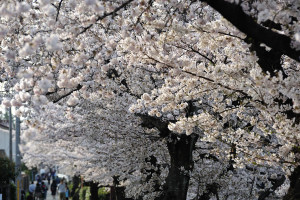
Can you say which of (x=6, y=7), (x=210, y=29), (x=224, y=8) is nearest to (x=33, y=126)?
(x=6, y=7)

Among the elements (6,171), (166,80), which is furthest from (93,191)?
(166,80)

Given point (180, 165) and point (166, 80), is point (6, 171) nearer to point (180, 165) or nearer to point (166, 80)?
point (180, 165)

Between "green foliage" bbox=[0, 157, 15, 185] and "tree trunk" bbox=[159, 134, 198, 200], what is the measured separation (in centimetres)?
1143

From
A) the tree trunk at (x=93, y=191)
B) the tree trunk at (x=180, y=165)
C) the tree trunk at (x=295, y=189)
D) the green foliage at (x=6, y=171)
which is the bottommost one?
the tree trunk at (x=295, y=189)

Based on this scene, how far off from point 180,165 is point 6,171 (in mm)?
11982

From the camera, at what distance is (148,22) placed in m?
6.45

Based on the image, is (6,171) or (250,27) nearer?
(250,27)

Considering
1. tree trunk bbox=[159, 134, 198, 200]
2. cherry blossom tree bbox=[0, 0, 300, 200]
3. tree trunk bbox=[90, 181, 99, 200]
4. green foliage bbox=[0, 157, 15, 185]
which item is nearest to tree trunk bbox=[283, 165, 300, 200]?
cherry blossom tree bbox=[0, 0, 300, 200]

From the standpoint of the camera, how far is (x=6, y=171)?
2070 cm

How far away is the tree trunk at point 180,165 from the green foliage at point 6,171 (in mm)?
11434

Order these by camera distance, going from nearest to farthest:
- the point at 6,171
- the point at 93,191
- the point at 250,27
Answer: the point at 250,27
the point at 6,171
the point at 93,191

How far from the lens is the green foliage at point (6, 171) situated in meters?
20.5

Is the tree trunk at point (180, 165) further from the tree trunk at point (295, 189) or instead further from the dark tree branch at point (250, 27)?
the dark tree branch at point (250, 27)

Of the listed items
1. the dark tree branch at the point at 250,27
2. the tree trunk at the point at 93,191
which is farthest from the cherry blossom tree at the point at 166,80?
the tree trunk at the point at 93,191
